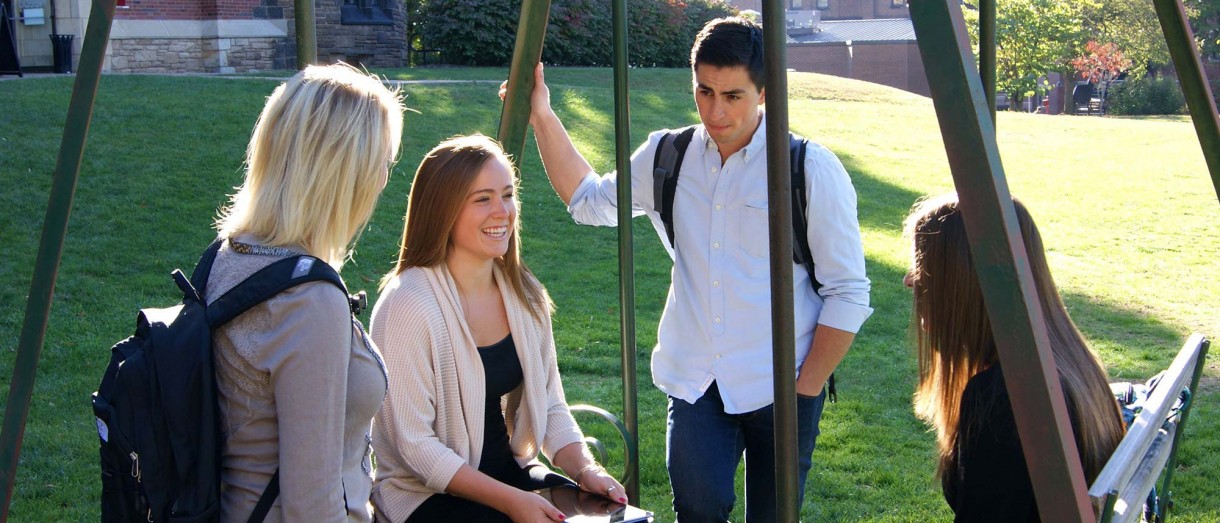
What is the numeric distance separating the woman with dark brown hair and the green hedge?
1565 centimetres

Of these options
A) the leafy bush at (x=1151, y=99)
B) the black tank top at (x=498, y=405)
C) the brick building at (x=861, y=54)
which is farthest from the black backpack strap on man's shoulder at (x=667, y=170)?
the brick building at (x=861, y=54)

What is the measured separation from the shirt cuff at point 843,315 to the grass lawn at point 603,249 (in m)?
1.97

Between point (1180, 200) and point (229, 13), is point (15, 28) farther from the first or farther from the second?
point (1180, 200)

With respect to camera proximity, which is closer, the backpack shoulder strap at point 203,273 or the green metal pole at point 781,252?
the green metal pole at point 781,252

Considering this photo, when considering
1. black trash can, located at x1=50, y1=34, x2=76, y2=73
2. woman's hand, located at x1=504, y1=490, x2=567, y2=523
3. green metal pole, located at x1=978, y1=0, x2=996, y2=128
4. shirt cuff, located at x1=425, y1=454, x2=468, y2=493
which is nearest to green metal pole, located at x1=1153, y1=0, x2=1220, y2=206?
green metal pole, located at x1=978, y1=0, x2=996, y2=128

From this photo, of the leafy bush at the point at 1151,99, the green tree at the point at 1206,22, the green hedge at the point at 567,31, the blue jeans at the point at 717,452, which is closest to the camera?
the blue jeans at the point at 717,452

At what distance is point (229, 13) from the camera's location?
17.9 m

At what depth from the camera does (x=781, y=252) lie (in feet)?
5.08

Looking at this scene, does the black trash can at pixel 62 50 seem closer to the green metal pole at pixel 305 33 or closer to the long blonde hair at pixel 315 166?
the green metal pole at pixel 305 33

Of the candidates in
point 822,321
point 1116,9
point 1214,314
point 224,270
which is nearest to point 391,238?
point 1214,314

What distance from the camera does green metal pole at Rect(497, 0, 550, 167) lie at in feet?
8.05

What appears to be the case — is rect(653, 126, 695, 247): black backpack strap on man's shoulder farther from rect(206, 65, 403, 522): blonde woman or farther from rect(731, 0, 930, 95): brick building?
rect(731, 0, 930, 95): brick building

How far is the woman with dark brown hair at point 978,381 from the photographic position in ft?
6.51

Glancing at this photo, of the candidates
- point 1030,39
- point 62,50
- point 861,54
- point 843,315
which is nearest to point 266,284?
point 843,315
